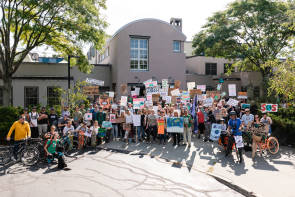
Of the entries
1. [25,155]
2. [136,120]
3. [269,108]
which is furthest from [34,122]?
[269,108]

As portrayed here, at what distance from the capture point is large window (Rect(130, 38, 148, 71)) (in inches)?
939

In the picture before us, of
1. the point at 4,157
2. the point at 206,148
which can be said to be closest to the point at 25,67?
the point at 4,157

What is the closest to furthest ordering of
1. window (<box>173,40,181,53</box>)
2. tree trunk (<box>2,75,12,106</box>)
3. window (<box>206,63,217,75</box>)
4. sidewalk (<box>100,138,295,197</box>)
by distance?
sidewalk (<box>100,138,295,197</box>) < tree trunk (<box>2,75,12,106</box>) < window (<box>173,40,181,53</box>) < window (<box>206,63,217,75</box>)

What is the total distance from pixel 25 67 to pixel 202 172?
19.6 metres

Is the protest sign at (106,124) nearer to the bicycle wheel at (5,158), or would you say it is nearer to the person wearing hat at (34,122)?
the person wearing hat at (34,122)

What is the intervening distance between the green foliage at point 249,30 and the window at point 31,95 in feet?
53.2

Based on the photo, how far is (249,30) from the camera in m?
23.5

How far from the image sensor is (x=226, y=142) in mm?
10148

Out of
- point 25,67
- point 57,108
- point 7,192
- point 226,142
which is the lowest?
point 7,192

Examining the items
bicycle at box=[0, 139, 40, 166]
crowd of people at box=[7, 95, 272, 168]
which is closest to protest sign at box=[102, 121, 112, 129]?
crowd of people at box=[7, 95, 272, 168]

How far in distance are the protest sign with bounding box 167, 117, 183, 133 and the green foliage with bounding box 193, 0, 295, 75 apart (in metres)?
13.0

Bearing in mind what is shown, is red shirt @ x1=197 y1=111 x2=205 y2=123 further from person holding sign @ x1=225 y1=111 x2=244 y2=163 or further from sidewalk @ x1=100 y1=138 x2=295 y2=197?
person holding sign @ x1=225 y1=111 x2=244 y2=163

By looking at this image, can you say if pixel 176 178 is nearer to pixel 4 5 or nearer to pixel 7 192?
pixel 7 192

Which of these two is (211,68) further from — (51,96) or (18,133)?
(18,133)
